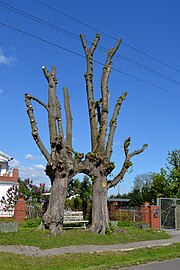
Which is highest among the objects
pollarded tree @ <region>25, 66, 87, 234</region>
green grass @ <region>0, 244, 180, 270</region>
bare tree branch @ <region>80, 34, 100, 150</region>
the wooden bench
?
bare tree branch @ <region>80, 34, 100, 150</region>

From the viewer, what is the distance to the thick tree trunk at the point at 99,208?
15742mm

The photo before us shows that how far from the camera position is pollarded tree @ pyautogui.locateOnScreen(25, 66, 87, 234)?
14.4 m

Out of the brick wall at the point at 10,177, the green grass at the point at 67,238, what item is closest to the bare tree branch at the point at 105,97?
the green grass at the point at 67,238

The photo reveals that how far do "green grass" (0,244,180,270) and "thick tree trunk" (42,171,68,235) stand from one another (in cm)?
356

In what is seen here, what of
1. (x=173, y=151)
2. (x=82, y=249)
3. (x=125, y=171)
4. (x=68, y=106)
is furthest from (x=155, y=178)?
(x=82, y=249)

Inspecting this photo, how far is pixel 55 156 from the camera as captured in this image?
14.6 metres

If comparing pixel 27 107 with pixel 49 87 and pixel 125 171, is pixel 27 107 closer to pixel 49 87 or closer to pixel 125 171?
pixel 49 87

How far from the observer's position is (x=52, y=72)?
16.6 meters

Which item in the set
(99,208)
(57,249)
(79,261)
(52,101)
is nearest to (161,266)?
(79,261)

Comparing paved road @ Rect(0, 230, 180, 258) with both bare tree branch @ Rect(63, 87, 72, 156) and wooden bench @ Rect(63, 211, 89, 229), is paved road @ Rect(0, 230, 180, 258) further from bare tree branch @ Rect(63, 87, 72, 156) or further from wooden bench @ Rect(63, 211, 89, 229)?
bare tree branch @ Rect(63, 87, 72, 156)

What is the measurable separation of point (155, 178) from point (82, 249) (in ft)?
82.8

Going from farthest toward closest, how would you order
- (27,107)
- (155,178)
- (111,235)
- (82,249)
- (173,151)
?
(173,151)
(155,178)
(27,107)
(111,235)
(82,249)

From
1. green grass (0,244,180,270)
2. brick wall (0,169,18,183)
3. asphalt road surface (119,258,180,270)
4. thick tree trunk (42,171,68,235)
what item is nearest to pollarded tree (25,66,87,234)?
thick tree trunk (42,171,68,235)

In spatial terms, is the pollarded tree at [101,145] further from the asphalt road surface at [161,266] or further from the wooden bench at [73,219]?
the asphalt road surface at [161,266]
